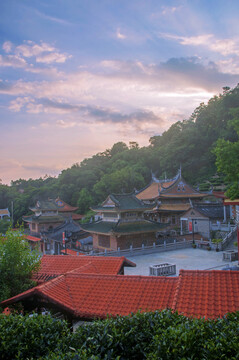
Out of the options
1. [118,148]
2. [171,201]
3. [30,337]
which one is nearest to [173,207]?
[171,201]

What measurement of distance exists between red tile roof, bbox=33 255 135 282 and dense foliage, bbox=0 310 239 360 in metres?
5.18

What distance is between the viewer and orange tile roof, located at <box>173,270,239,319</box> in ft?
21.5

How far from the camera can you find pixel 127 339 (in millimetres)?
4531

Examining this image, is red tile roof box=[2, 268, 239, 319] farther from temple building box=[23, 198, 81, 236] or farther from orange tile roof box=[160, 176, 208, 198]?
temple building box=[23, 198, 81, 236]

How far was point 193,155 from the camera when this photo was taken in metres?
→ 60.1

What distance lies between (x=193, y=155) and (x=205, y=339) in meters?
58.2

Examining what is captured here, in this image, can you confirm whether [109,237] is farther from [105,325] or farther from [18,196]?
[18,196]

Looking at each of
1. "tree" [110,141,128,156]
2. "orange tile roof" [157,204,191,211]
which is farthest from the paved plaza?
"tree" [110,141,128,156]

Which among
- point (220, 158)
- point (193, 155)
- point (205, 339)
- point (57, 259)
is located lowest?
point (57, 259)

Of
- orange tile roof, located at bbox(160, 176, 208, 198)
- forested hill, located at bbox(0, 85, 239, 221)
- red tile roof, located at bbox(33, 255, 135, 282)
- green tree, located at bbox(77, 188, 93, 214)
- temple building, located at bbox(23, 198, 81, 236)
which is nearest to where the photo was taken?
red tile roof, located at bbox(33, 255, 135, 282)

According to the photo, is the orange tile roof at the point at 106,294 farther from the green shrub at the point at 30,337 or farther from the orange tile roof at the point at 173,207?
the orange tile roof at the point at 173,207

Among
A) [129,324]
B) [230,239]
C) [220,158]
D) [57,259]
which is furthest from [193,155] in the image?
[129,324]

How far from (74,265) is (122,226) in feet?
44.7

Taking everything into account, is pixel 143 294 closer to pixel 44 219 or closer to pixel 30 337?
pixel 30 337
